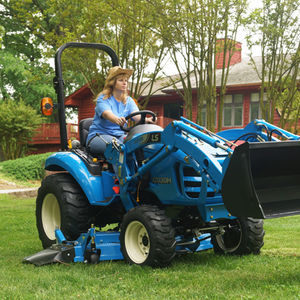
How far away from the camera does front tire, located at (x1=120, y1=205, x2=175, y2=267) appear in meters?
4.51

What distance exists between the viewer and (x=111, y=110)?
5715 mm

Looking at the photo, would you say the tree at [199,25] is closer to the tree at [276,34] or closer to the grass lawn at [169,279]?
the tree at [276,34]

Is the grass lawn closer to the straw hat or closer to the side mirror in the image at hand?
the side mirror

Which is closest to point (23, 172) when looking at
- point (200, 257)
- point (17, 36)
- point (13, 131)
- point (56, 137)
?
point (13, 131)

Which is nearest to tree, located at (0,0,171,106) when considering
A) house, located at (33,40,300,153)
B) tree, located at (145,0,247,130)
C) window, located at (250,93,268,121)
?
tree, located at (145,0,247,130)

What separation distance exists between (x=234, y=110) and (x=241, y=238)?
1946cm

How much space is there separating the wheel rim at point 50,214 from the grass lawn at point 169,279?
479 millimetres

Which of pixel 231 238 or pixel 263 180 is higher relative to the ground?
pixel 263 180

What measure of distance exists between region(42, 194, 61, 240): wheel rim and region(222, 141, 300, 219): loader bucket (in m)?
2.73

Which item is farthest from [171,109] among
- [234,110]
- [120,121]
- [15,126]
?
[120,121]

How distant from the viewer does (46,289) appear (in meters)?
4.00

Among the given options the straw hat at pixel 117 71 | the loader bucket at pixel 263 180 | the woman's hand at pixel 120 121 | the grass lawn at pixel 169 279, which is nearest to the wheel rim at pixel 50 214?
the grass lawn at pixel 169 279

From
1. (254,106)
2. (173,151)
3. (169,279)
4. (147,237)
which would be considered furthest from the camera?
(254,106)

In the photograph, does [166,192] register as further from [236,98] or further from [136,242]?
[236,98]
